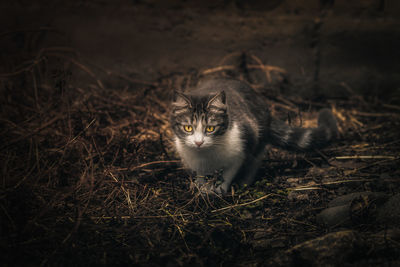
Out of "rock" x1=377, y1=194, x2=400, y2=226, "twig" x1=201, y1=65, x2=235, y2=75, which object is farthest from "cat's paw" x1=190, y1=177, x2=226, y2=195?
"twig" x1=201, y1=65, x2=235, y2=75

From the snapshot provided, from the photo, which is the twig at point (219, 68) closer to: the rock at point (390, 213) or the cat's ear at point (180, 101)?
the cat's ear at point (180, 101)

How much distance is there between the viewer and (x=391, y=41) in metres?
3.33

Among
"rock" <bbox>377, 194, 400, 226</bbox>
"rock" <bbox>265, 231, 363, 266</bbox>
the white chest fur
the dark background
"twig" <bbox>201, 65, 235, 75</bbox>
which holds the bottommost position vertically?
"rock" <bbox>265, 231, 363, 266</bbox>

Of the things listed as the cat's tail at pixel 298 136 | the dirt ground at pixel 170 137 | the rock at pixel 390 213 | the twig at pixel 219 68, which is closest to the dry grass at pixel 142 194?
the dirt ground at pixel 170 137

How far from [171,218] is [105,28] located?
2733 mm

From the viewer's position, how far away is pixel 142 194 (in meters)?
1.87

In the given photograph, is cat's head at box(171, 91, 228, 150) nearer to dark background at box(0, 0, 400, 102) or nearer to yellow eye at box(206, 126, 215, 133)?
yellow eye at box(206, 126, 215, 133)

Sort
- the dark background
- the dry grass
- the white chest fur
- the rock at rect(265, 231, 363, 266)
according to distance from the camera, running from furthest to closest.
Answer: the dark background < the white chest fur < the dry grass < the rock at rect(265, 231, 363, 266)

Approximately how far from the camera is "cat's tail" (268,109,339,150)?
2.28 m

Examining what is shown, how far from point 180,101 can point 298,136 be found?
3.24 feet

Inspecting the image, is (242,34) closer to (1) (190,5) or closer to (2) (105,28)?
(1) (190,5)

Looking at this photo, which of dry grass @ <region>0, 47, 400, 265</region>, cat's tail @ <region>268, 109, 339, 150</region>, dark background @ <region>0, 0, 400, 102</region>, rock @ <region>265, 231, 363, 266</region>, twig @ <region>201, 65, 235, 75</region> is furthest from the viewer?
twig @ <region>201, 65, 235, 75</region>

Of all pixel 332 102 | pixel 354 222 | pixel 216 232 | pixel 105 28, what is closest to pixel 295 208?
pixel 354 222

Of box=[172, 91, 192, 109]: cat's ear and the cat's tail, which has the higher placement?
box=[172, 91, 192, 109]: cat's ear
